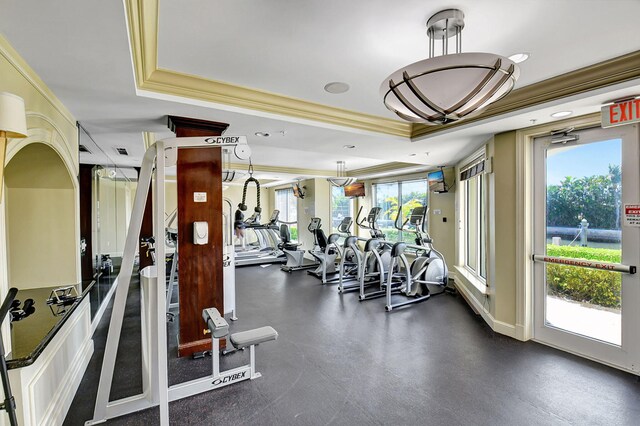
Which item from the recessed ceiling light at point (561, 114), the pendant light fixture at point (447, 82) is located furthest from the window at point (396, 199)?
the pendant light fixture at point (447, 82)

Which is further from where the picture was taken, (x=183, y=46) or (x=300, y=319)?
(x=300, y=319)

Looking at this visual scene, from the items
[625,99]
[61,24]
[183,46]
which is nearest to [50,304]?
[61,24]

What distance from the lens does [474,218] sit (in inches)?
211

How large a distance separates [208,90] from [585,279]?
158 inches

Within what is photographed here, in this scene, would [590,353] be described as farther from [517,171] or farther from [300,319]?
[300,319]

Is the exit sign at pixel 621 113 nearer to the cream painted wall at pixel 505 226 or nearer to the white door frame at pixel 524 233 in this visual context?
the white door frame at pixel 524 233

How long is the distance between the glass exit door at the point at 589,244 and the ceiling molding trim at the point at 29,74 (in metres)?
4.34

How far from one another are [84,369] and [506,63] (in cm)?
395

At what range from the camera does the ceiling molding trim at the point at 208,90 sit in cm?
168

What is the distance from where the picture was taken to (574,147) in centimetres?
308

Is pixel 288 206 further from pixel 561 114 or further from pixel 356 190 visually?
pixel 561 114

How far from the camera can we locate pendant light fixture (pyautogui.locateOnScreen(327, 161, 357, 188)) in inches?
272

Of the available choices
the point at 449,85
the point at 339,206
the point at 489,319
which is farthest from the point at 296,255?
the point at 449,85

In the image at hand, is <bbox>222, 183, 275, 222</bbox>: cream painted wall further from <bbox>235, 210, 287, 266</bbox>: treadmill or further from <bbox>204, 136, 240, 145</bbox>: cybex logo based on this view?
<bbox>204, 136, 240, 145</bbox>: cybex logo
